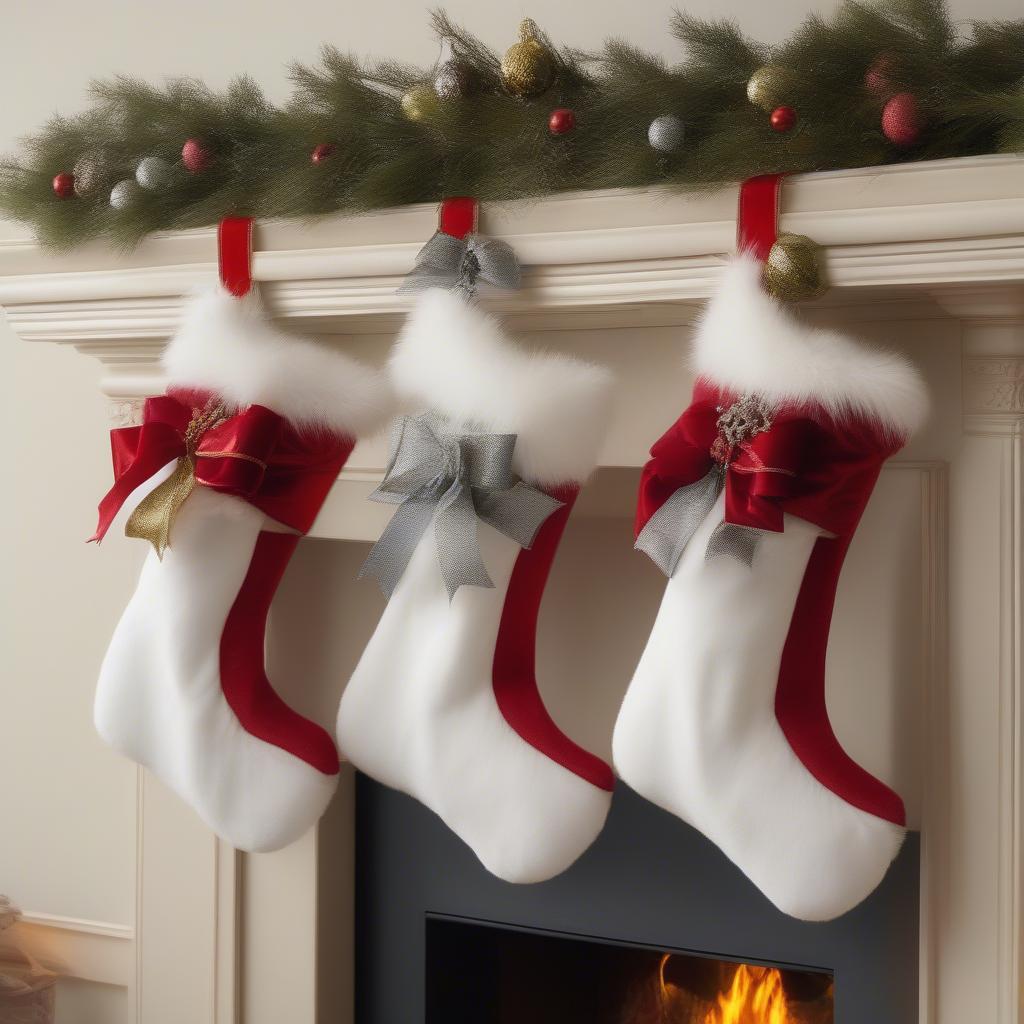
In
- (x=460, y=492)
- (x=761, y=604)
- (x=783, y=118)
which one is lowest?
(x=761, y=604)

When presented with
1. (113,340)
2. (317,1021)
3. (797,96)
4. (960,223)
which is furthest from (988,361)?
(317,1021)

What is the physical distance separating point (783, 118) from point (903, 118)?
0.11m

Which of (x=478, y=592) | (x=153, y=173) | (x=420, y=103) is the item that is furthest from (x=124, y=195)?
(x=478, y=592)

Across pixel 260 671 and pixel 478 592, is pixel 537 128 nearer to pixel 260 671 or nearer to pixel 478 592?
pixel 478 592

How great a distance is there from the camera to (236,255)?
1.38 m

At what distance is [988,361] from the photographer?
118cm

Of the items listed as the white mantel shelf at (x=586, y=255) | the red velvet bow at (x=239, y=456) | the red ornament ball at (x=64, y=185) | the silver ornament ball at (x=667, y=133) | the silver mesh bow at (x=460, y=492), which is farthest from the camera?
the red ornament ball at (x=64, y=185)

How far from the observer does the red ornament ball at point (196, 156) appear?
1399 mm

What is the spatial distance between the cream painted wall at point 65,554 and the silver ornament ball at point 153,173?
0.38 metres

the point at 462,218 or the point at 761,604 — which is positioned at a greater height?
the point at 462,218

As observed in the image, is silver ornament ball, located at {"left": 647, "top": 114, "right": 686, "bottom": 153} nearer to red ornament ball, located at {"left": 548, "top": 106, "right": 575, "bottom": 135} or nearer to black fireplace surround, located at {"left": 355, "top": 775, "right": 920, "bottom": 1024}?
red ornament ball, located at {"left": 548, "top": 106, "right": 575, "bottom": 135}

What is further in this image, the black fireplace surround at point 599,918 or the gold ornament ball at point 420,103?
the black fireplace surround at point 599,918

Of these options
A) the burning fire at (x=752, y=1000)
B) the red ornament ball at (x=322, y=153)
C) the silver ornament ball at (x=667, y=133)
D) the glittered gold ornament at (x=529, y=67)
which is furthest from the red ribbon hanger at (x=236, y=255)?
the burning fire at (x=752, y=1000)

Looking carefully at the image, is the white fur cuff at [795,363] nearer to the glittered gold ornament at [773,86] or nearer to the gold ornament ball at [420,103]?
the glittered gold ornament at [773,86]
